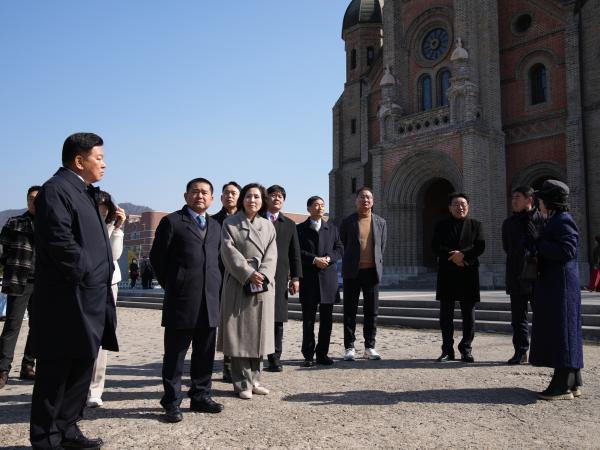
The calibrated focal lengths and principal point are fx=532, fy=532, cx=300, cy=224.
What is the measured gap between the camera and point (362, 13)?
27.6 meters

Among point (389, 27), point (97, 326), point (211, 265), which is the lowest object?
point (97, 326)

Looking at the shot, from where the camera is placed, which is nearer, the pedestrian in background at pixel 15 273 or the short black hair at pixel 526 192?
the pedestrian in background at pixel 15 273

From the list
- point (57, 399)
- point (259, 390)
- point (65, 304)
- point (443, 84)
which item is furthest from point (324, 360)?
point (443, 84)

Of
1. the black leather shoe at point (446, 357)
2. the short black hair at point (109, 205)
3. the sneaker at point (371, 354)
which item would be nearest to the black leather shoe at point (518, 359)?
the black leather shoe at point (446, 357)

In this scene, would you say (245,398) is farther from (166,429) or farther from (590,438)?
(590,438)

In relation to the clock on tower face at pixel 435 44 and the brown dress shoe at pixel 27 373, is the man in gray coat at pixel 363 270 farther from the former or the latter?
the clock on tower face at pixel 435 44

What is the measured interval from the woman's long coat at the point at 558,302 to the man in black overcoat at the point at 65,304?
12.5ft

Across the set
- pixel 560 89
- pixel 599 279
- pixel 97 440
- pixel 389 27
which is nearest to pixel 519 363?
pixel 97 440

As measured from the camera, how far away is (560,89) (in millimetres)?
19859

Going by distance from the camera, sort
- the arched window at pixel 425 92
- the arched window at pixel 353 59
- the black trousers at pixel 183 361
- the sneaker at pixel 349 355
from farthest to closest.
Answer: the arched window at pixel 353 59 < the arched window at pixel 425 92 < the sneaker at pixel 349 355 < the black trousers at pixel 183 361

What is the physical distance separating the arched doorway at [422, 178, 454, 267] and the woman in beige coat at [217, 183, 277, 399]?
1953cm

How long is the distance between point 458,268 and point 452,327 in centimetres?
78

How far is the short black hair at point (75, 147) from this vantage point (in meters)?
3.54

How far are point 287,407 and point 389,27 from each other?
22.6 metres
